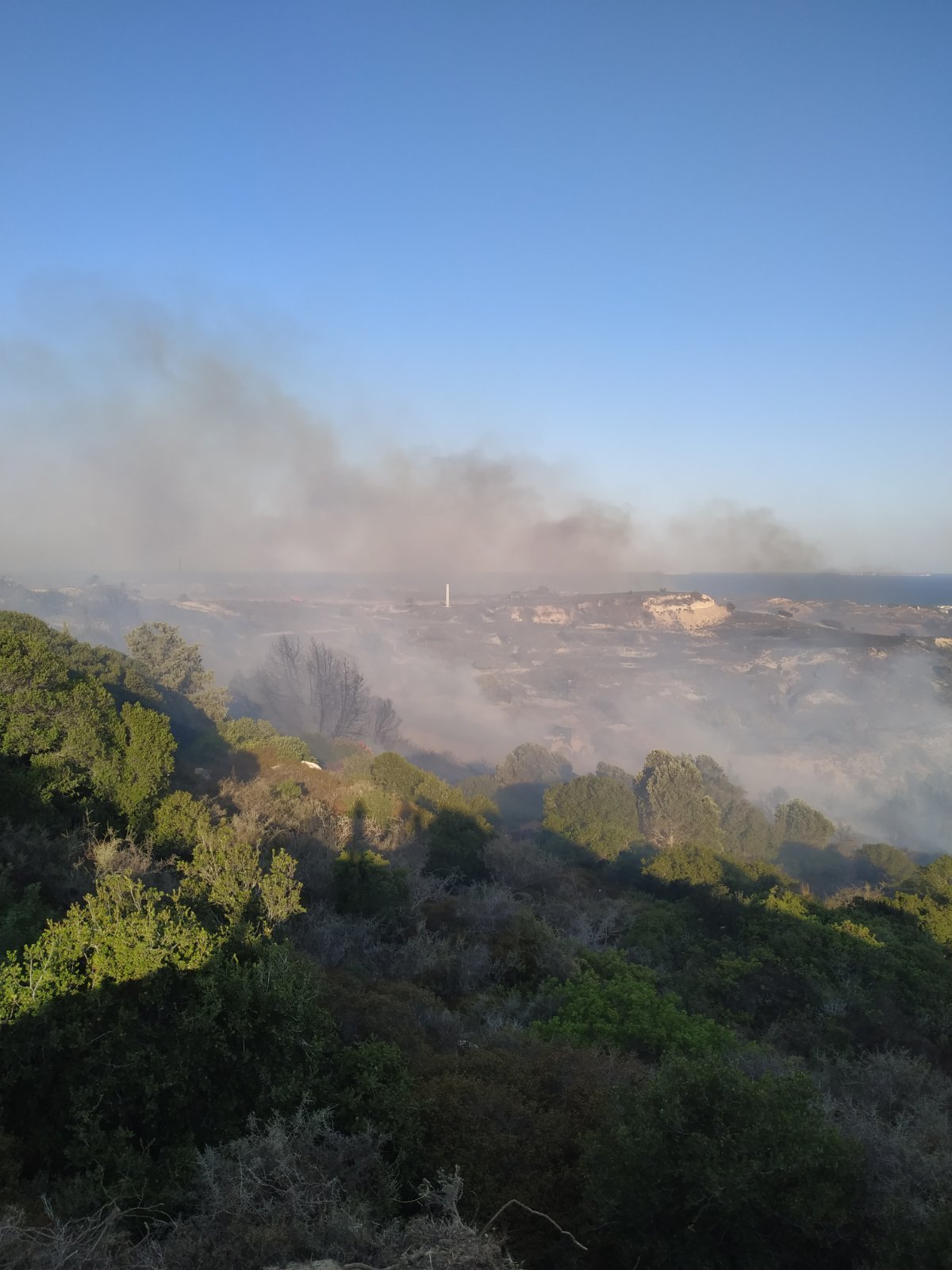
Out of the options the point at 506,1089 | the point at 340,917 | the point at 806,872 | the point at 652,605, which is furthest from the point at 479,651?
the point at 506,1089

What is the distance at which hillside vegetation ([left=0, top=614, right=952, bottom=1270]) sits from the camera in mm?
5062

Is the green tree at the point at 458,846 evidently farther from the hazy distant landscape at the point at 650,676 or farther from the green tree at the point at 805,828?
the hazy distant landscape at the point at 650,676

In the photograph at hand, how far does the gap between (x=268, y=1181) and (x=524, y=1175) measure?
2.57 meters

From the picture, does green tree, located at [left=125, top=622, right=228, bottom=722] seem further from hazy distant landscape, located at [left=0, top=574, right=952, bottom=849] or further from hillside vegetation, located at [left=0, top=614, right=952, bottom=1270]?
hillside vegetation, located at [left=0, top=614, right=952, bottom=1270]

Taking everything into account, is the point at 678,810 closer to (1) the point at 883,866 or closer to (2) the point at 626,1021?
(1) the point at 883,866

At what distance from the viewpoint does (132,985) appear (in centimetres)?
654

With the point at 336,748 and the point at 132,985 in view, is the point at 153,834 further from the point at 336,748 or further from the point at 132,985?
the point at 336,748

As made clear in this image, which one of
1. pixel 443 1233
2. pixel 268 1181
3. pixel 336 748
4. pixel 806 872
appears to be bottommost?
pixel 806 872

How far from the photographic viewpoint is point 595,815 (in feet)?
100

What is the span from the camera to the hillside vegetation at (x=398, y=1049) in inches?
199

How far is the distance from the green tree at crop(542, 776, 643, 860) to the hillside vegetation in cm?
816

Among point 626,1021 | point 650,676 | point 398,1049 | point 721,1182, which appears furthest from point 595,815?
point 650,676

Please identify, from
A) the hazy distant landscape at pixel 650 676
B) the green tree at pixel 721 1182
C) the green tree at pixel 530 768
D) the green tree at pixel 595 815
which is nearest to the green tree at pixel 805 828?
the green tree at pixel 595 815

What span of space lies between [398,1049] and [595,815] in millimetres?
23963
